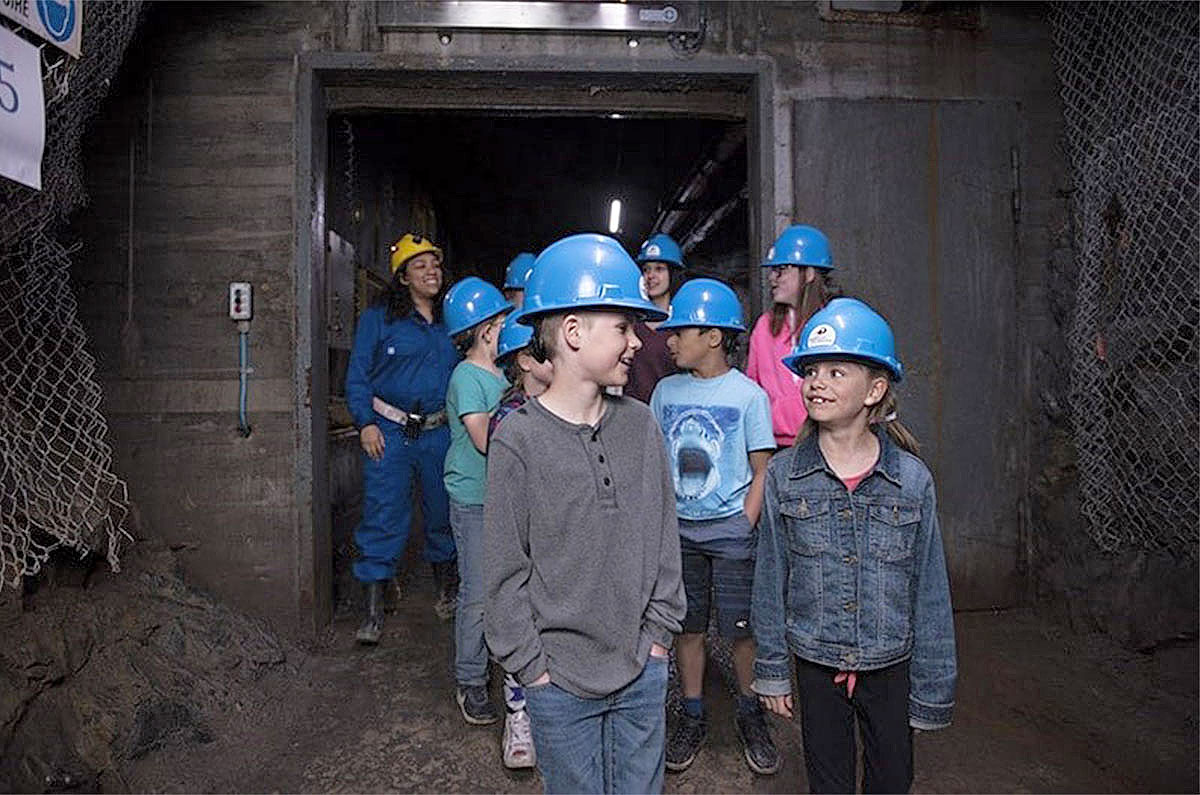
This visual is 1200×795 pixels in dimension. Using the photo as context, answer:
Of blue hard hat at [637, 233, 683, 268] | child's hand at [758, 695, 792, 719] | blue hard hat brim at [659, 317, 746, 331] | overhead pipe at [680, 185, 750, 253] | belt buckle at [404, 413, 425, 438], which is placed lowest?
child's hand at [758, 695, 792, 719]

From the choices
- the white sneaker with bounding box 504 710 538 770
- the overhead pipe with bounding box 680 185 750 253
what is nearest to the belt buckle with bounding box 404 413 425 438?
the white sneaker with bounding box 504 710 538 770

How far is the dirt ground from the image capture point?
2922mm

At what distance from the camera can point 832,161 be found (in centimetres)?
443

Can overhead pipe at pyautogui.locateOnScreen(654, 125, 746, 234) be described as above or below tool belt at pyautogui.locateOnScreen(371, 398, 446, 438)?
above

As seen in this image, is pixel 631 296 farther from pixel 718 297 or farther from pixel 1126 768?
pixel 1126 768

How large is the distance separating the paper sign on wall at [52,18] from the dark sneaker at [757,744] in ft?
11.1

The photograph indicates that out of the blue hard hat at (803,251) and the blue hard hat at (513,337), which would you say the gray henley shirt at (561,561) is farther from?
the blue hard hat at (803,251)

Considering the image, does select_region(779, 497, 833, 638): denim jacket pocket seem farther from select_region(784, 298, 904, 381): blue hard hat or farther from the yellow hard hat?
the yellow hard hat

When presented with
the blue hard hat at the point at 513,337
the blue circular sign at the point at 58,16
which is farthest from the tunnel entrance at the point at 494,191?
the blue hard hat at the point at 513,337

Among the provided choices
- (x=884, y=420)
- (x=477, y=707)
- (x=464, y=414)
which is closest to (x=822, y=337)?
(x=884, y=420)

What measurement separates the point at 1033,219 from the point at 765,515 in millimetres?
3348

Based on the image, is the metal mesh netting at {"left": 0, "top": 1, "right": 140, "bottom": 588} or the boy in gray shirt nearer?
the boy in gray shirt

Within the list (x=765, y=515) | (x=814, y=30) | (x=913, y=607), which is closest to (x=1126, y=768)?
(x=913, y=607)

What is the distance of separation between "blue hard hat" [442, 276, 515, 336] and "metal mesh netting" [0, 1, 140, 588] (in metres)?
1.50
